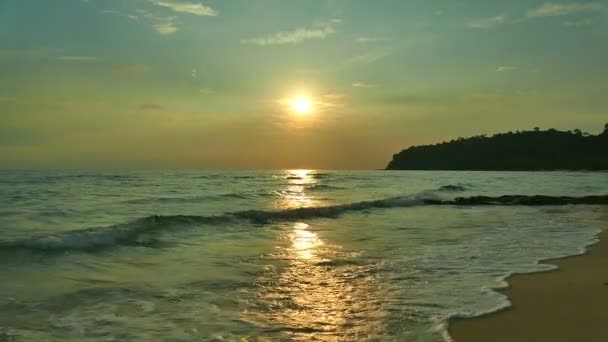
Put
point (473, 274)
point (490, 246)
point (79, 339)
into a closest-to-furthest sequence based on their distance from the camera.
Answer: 1. point (79, 339)
2. point (473, 274)
3. point (490, 246)

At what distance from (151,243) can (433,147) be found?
184472 mm

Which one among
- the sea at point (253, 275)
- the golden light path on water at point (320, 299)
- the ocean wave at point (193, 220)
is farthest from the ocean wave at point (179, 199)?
the golden light path on water at point (320, 299)

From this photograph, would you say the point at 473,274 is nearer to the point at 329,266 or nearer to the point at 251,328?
the point at 329,266

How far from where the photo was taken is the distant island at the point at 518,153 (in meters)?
135

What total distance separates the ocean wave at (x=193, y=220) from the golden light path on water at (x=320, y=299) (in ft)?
15.0

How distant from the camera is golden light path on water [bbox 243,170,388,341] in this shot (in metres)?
5.46

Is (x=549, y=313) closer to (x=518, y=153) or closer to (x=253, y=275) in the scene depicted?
(x=253, y=275)

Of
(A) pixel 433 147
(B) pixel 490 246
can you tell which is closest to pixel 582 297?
(B) pixel 490 246

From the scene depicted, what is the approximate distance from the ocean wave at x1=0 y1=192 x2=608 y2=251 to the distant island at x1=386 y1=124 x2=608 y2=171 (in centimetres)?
10789

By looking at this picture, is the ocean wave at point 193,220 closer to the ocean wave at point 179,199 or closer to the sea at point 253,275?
the sea at point 253,275

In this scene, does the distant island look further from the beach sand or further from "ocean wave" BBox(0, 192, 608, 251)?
the beach sand

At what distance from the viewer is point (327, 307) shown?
646cm

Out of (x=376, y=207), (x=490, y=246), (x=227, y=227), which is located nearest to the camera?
(x=490, y=246)

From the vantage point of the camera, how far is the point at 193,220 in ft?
58.3
